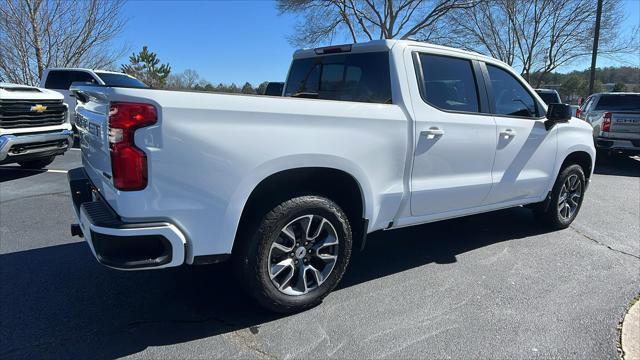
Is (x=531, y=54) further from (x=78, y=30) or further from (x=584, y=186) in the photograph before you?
(x=584, y=186)

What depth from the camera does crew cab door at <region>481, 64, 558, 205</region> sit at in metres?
4.34

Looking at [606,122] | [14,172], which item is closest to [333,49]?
[14,172]

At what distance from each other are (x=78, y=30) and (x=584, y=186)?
61.9 feet

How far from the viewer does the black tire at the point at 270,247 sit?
9.68ft

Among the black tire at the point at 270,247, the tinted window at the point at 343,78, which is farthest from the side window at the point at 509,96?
the black tire at the point at 270,247

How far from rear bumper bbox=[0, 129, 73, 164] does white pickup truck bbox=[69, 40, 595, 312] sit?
4.08 metres

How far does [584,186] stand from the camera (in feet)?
18.4

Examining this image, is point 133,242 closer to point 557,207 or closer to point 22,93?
point 557,207

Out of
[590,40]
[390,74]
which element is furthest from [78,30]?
[590,40]

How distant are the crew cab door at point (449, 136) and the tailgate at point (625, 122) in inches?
327

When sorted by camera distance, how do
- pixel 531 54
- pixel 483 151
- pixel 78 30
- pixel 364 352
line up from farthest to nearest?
pixel 531 54, pixel 78 30, pixel 483 151, pixel 364 352

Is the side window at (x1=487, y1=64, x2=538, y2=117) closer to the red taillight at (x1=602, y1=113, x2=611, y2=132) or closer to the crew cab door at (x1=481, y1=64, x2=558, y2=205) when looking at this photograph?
the crew cab door at (x1=481, y1=64, x2=558, y2=205)

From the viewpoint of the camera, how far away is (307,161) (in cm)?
302

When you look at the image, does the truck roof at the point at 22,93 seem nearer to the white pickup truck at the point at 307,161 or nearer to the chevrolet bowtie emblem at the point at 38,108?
the chevrolet bowtie emblem at the point at 38,108
